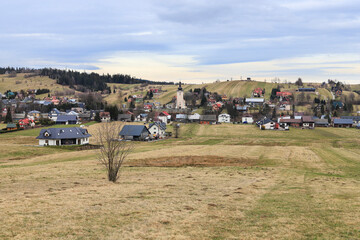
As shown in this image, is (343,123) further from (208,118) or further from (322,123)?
(208,118)

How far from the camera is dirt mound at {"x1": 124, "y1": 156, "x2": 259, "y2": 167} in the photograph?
4253 cm

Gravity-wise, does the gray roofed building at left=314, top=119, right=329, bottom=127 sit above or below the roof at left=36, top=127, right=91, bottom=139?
above

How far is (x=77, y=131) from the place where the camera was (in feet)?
257

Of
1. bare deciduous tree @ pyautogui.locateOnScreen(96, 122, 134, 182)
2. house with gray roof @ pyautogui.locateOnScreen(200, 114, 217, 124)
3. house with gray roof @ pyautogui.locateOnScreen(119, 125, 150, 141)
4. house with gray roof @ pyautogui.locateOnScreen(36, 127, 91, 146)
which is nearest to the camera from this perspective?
bare deciduous tree @ pyautogui.locateOnScreen(96, 122, 134, 182)

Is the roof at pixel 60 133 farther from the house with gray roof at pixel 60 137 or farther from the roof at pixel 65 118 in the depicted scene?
the roof at pixel 65 118

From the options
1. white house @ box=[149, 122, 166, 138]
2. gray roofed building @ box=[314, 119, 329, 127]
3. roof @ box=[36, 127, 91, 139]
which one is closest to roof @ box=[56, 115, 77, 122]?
white house @ box=[149, 122, 166, 138]

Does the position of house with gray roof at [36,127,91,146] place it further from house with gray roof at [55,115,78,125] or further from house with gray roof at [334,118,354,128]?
house with gray roof at [334,118,354,128]

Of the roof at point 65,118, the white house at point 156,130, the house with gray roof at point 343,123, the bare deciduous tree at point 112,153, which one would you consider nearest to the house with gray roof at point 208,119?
the white house at point 156,130

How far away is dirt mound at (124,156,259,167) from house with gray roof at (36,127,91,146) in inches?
1436

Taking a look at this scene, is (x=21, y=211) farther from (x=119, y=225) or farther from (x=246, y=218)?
(x=246, y=218)

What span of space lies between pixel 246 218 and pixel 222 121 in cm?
13808

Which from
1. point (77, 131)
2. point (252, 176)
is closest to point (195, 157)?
point (252, 176)

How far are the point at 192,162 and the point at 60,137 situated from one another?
44637 mm

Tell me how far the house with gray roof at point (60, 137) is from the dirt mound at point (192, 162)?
36471mm
